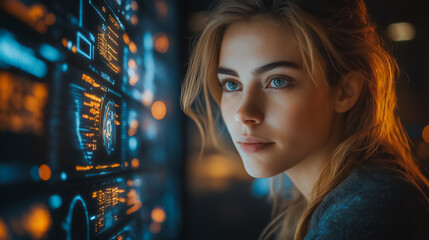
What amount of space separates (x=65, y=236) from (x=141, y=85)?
0.68 metres

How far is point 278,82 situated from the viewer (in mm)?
853

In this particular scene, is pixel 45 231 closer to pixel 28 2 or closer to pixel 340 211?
pixel 28 2

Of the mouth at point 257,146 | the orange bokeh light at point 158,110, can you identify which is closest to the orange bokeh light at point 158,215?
the orange bokeh light at point 158,110

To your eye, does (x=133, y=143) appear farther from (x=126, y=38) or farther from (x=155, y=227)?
(x=155, y=227)

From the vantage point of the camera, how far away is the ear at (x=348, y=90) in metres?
0.89

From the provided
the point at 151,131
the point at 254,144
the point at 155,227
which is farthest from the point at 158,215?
the point at 254,144

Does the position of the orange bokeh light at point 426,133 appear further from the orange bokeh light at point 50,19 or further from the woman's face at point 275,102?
the orange bokeh light at point 50,19

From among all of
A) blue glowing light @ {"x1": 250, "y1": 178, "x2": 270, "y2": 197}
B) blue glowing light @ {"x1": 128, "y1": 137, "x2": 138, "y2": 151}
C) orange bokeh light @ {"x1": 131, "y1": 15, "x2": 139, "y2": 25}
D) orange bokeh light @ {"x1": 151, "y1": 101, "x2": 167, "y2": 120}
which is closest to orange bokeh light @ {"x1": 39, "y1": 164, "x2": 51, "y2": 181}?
blue glowing light @ {"x1": 128, "y1": 137, "x2": 138, "y2": 151}

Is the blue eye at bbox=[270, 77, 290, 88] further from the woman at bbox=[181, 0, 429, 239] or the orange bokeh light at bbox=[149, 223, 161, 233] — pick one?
the orange bokeh light at bbox=[149, 223, 161, 233]

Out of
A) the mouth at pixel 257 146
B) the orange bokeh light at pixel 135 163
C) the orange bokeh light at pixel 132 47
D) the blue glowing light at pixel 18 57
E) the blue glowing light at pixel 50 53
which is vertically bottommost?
the orange bokeh light at pixel 135 163

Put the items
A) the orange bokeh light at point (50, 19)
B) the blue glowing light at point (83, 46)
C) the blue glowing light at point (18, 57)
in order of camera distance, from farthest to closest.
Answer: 1. the blue glowing light at point (83, 46)
2. the orange bokeh light at point (50, 19)
3. the blue glowing light at point (18, 57)

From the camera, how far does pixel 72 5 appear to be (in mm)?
634

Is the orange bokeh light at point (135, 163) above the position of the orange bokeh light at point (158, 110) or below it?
below

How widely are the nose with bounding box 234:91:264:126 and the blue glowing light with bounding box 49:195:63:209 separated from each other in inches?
19.5
